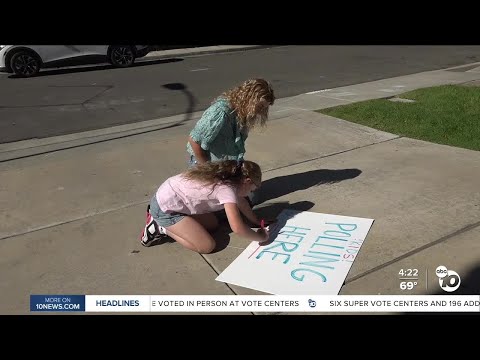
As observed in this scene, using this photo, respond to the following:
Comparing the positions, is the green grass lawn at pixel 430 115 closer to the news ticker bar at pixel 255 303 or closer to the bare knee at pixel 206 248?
the news ticker bar at pixel 255 303

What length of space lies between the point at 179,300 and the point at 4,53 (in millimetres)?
11052

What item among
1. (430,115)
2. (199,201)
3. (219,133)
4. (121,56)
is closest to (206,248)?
(199,201)

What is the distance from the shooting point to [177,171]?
454cm

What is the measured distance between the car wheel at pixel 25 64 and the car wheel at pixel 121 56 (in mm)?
1965

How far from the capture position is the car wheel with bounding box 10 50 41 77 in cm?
1120

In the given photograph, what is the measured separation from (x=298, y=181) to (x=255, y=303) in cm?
185

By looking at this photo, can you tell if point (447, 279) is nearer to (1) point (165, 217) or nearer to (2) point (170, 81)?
(1) point (165, 217)

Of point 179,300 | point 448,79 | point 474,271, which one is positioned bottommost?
point 179,300

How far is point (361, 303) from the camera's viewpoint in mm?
2367

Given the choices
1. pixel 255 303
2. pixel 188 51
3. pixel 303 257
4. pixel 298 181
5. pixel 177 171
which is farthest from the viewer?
pixel 188 51

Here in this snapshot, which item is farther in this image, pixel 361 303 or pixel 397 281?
pixel 397 281

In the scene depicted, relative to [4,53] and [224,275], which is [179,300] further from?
[4,53]

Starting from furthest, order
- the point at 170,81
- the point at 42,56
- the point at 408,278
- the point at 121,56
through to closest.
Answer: the point at 121,56, the point at 42,56, the point at 170,81, the point at 408,278
